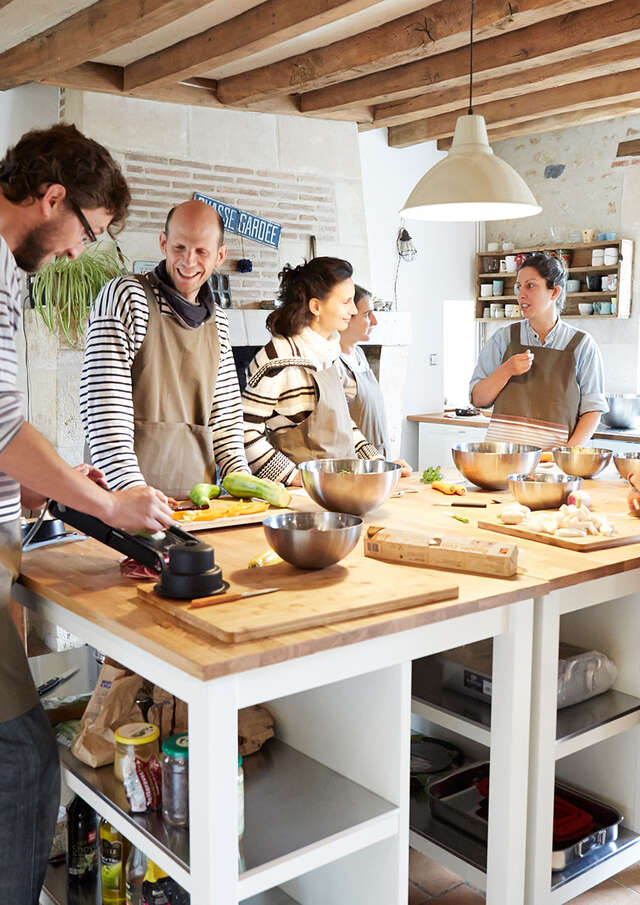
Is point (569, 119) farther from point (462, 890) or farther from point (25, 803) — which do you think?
point (25, 803)

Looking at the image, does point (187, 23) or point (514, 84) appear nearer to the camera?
point (187, 23)

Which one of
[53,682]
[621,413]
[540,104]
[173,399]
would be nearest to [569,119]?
[540,104]

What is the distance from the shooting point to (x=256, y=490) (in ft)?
7.64

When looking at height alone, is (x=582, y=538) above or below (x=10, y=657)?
above

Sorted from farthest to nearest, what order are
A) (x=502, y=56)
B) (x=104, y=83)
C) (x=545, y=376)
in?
(x=104, y=83) < (x=502, y=56) < (x=545, y=376)

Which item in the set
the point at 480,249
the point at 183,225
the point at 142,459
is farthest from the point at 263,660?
the point at 480,249

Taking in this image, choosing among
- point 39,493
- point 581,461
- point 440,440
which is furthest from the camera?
point 440,440

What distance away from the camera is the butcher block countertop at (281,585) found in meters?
1.36

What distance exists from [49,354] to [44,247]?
3.31 metres

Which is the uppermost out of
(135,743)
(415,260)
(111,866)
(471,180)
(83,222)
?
(415,260)

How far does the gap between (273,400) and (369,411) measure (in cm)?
109

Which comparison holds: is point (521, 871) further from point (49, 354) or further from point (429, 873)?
point (49, 354)

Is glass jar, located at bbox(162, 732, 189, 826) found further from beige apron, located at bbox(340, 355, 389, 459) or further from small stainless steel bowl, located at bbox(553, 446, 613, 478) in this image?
beige apron, located at bbox(340, 355, 389, 459)

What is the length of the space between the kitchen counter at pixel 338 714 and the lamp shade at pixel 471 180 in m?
1.05
